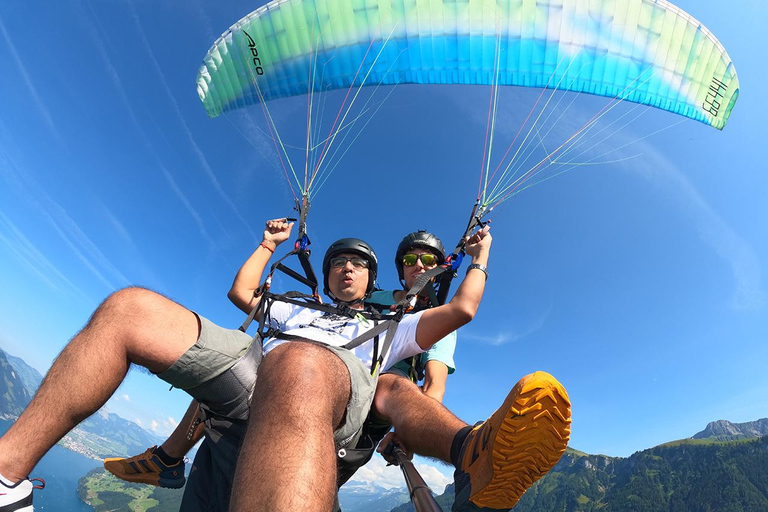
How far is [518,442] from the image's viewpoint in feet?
6.27

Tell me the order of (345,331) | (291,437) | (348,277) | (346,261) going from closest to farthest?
(291,437) < (345,331) < (348,277) < (346,261)

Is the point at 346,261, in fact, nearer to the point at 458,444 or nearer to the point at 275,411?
the point at 458,444

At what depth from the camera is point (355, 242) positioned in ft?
14.2

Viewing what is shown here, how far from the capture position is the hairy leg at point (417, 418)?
254cm

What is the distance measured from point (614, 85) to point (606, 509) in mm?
206427

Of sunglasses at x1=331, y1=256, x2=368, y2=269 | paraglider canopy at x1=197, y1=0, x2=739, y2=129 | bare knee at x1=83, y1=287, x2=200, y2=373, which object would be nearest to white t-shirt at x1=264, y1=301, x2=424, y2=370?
bare knee at x1=83, y1=287, x2=200, y2=373

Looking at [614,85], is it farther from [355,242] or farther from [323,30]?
[355,242]

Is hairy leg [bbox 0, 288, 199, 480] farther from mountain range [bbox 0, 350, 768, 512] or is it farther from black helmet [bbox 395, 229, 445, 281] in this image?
mountain range [bbox 0, 350, 768, 512]

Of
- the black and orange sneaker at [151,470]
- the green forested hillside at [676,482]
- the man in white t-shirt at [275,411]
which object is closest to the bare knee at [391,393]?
the man in white t-shirt at [275,411]

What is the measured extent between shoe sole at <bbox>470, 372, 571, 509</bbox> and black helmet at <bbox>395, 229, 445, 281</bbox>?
360 cm

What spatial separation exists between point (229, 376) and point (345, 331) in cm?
93

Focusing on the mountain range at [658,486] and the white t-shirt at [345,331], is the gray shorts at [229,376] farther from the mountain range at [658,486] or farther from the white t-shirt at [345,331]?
Answer: the mountain range at [658,486]

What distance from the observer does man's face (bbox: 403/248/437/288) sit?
5457mm

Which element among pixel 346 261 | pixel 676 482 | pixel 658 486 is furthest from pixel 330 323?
pixel 676 482
